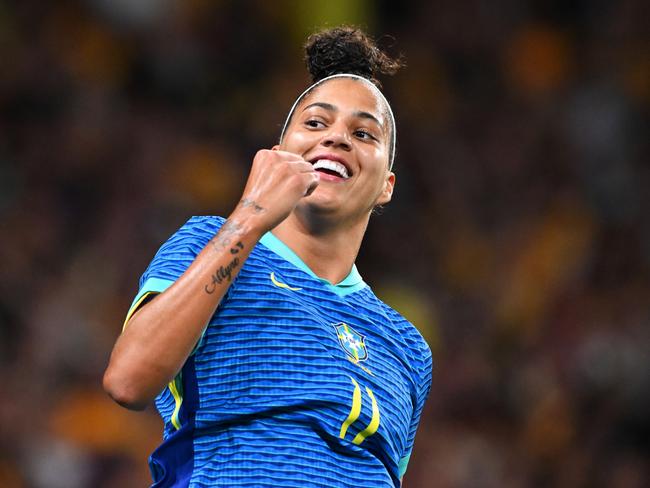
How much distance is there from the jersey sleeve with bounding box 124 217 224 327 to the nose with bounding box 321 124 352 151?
0.34m

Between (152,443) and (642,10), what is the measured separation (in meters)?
5.05

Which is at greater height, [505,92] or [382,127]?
[505,92]

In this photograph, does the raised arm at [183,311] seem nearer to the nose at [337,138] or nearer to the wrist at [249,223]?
the wrist at [249,223]

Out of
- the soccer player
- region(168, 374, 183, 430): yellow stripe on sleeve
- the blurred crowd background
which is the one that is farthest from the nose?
the blurred crowd background

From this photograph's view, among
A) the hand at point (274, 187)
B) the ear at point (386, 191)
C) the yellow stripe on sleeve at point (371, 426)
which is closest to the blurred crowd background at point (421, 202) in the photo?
the ear at point (386, 191)

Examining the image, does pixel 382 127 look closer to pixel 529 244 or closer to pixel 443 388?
pixel 443 388

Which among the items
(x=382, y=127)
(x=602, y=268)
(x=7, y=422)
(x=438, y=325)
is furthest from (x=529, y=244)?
(x=382, y=127)

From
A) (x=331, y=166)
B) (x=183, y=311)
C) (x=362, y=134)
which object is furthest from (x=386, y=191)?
(x=183, y=311)

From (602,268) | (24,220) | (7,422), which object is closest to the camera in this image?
(7,422)

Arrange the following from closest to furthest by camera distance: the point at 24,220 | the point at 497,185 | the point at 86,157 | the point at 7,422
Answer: the point at 7,422
the point at 24,220
the point at 86,157
the point at 497,185

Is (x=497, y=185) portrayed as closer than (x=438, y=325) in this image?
No

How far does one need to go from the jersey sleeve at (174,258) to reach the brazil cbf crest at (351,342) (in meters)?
0.34

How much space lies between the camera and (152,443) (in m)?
5.17

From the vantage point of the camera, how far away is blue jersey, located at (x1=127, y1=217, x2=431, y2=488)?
2012 millimetres
